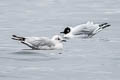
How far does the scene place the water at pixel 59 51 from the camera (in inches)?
752

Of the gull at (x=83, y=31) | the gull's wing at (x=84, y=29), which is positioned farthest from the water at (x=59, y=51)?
the gull's wing at (x=84, y=29)

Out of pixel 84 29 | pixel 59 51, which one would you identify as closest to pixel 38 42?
pixel 59 51

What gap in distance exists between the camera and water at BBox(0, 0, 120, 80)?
19109 mm

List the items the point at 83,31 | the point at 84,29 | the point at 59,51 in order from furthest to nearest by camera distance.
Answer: the point at 84,29, the point at 83,31, the point at 59,51

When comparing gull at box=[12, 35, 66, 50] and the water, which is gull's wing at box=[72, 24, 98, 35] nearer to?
the water

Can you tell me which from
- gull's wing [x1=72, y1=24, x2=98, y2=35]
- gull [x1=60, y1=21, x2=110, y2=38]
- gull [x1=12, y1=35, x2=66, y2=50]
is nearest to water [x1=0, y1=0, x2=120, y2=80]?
gull [x1=12, y1=35, x2=66, y2=50]

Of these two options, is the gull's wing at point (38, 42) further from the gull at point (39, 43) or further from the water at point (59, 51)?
the water at point (59, 51)

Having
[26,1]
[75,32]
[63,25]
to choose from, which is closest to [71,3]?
[26,1]

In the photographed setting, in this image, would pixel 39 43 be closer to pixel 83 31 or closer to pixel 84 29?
pixel 83 31

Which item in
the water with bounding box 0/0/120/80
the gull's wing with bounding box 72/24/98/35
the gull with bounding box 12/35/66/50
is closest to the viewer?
the water with bounding box 0/0/120/80

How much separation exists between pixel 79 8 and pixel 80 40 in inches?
505

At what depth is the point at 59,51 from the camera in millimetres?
23578

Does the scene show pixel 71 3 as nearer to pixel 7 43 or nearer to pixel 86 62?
pixel 7 43

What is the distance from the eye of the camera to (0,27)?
30.8 meters
